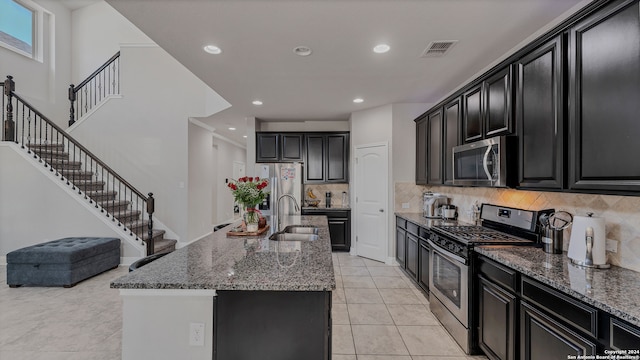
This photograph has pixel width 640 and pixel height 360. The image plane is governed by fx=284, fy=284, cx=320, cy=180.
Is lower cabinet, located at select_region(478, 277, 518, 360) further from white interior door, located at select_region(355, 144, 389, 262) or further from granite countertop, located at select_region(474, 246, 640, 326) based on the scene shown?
white interior door, located at select_region(355, 144, 389, 262)

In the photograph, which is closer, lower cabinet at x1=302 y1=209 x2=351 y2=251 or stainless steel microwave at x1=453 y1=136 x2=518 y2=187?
stainless steel microwave at x1=453 y1=136 x2=518 y2=187

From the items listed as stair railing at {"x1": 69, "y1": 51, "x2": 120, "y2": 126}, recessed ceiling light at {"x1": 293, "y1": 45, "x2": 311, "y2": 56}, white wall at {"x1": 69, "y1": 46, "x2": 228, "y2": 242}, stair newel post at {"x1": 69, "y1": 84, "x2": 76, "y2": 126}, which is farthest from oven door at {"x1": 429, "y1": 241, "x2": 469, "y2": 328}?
stair newel post at {"x1": 69, "y1": 84, "x2": 76, "y2": 126}

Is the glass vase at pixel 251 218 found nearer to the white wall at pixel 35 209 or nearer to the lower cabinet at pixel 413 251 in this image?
the lower cabinet at pixel 413 251

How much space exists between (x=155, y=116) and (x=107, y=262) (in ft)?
9.96

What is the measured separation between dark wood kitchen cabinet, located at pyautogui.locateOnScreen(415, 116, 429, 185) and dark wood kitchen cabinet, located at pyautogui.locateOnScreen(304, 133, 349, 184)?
1560 mm

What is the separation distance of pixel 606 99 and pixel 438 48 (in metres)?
1.49

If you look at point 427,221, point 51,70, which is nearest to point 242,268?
point 427,221

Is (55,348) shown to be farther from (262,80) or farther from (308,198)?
(308,198)

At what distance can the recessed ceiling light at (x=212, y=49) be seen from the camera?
2660mm

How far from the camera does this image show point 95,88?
257 inches

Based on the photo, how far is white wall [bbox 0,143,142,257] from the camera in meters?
4.62

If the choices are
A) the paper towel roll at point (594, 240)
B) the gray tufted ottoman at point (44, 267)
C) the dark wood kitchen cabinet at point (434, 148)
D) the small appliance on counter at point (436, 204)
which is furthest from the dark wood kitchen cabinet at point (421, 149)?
the gray tufted ottoman at point (44, 267)

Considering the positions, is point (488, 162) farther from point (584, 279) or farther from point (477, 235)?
point (584, 279)

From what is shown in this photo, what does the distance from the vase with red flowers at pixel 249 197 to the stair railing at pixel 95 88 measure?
523cm
